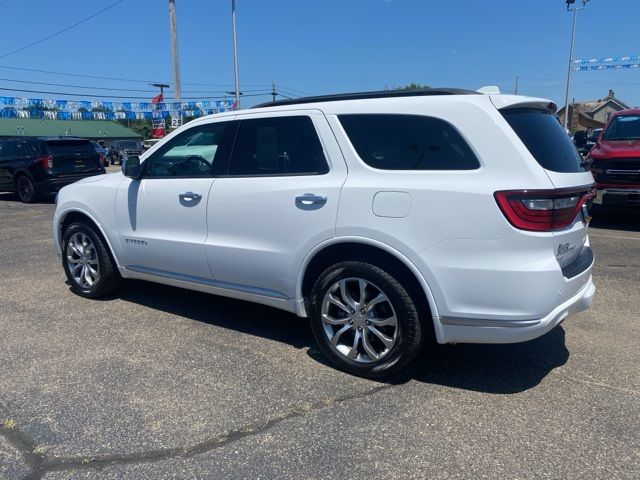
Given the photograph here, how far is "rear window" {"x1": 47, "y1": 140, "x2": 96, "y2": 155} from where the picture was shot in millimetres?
14172

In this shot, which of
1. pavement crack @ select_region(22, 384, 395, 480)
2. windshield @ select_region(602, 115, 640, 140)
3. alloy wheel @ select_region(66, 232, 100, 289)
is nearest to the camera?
pavement crack @ select_region(22, 384, 395, 480)

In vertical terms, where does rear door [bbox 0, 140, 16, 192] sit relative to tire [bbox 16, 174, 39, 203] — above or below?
above

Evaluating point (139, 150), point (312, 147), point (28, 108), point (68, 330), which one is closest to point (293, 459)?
point (312, 147)

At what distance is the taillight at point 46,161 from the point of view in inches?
550

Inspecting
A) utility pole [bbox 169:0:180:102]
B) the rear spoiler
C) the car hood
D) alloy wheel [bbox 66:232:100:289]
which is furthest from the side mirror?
utility pole [bbox 169:0:180:102]

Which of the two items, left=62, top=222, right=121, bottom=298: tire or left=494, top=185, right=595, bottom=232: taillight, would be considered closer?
left=494, top=185, right=595, bottom=232: taillight

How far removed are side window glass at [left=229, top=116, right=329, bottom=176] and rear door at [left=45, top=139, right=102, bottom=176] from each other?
11.6m

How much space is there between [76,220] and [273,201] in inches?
105

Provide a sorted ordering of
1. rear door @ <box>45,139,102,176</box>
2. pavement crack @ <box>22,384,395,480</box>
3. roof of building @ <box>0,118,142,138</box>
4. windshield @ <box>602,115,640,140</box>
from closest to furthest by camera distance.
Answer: pavement crack @ <box>22,384,395,480</box> → windshield @ <box>602,115,640,140</box> → rear door @ <box>45,139,102,176</box> → roof of building @ <box>0,118,142,138</box>

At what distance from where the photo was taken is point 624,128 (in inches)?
383

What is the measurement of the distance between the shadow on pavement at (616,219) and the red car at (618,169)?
6.6 inches

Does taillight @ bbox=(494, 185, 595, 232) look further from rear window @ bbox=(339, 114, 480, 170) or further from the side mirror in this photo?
the side mirror

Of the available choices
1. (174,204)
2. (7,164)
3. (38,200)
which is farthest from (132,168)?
(7,164)

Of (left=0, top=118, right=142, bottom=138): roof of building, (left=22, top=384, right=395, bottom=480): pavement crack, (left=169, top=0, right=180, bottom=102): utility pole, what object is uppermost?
(left=169, top=0, right=180, bottom=102): utility pole
